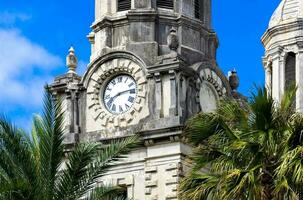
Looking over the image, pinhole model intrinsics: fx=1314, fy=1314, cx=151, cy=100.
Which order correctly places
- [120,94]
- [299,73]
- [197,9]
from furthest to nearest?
[299,73] → [197,9] → [120,94]

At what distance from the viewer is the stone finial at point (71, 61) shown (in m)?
59.9

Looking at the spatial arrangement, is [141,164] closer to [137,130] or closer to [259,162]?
[137,130]

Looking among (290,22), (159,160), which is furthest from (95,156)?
(290,22)

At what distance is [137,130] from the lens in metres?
56.9

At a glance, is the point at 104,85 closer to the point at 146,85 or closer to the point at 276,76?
the point at 146,85

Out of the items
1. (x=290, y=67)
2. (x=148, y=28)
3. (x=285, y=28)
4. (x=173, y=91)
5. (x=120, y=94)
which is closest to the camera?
(x=173, y=91)

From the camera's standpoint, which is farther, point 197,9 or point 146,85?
point 197,9

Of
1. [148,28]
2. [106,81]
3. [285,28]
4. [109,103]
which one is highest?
[285,28]

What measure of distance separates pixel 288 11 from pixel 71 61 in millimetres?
11154

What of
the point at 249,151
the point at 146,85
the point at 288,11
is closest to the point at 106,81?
the point at 146,85

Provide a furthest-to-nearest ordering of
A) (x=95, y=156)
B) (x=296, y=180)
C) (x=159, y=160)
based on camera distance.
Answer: (x=159, y=160)
(x=95, y=156)
(x=296, y=180)

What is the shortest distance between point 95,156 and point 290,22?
23501mm

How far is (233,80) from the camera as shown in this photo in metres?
62.0

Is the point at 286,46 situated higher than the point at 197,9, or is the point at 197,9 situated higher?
the point at 197,9
